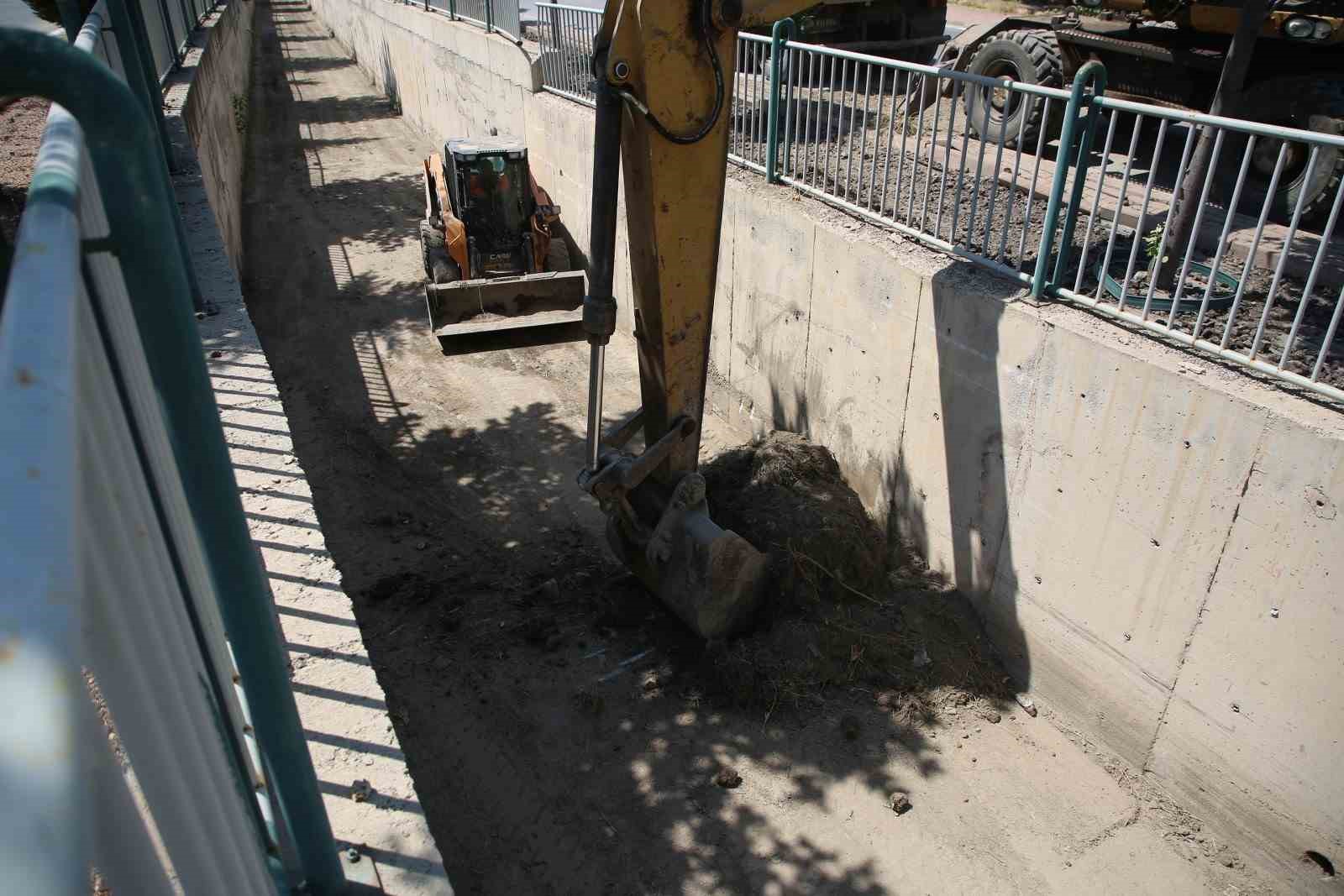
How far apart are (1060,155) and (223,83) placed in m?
14.9

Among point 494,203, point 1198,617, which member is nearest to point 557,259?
point 494,203

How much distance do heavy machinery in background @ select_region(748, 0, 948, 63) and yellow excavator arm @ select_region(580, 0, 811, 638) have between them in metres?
7.11

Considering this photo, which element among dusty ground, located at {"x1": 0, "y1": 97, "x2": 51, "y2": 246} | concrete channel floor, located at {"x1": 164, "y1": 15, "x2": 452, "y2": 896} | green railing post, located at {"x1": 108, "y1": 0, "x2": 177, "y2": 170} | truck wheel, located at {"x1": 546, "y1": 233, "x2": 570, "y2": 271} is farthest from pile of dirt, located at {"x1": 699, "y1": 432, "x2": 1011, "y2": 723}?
dusty ground, located at {"x1": 0, "y1": 97, "x2": 51, "y2": 246}

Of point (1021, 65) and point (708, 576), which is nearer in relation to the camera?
point (708, 576)

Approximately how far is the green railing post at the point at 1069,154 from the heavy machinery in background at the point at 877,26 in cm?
747

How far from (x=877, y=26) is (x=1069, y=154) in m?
8.37

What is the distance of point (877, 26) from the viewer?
12523 millimetres

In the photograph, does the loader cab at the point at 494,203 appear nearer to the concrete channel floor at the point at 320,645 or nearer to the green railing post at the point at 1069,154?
the concrete channel floor at the point at 320,645

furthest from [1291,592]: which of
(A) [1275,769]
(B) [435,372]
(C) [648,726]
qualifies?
(B) [435,372]

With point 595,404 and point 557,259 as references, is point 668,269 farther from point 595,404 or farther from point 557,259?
point 557,259

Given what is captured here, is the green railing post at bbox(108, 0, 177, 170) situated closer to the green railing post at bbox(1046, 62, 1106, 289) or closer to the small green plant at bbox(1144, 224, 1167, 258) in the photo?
the green railing post at bbox(1046, 62, 1106, 289)

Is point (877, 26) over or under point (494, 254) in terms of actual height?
over

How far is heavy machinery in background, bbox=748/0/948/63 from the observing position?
12039 millimetres

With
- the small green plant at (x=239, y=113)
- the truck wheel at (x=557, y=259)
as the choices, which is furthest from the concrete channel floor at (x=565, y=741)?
the small green plant at (x=239, y=113)
